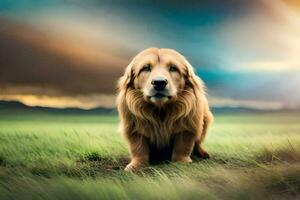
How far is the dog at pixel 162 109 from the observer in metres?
2.05

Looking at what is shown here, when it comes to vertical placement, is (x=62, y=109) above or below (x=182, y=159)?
above

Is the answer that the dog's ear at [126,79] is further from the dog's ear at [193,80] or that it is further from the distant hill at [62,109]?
the dog's ear at [193,80]

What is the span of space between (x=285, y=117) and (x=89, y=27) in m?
0.82

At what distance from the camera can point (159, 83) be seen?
1990 mm

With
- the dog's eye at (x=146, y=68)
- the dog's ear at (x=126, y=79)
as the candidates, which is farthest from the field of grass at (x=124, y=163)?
the dog's eye at (x=146, y=68)

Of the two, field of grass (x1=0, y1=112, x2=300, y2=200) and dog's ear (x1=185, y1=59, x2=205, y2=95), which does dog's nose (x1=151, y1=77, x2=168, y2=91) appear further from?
field of grass (x1=0, y1=112, x2=300, y2=200)

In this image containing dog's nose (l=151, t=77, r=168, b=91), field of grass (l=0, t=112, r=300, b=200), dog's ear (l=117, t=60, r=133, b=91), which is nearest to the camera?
field of grass (l=0, t=112, r=300, b=200)

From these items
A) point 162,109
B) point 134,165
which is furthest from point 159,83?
point 134,165

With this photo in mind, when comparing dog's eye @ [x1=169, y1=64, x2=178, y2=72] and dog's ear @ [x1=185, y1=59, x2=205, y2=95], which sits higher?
dog's eye @ [x1=169, y1=64, x2=178, y2=72]

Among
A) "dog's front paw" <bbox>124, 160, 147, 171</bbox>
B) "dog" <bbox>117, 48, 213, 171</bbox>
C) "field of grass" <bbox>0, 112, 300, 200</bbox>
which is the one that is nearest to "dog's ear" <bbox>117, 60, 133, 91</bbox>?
"dog" <bbox>117, 48, 213, 171</bbox>

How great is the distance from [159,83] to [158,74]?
4cm

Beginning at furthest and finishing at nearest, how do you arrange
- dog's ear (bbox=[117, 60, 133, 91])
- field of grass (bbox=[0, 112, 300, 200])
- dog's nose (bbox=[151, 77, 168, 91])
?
dog's ear (bbox=[117, 60, 133, 91])
dog's nose (bbox=[151, 77, 168, 91])
field of grass (bbox=[0, 112, 300, 200])

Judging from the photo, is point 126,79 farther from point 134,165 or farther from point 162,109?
point 134,165

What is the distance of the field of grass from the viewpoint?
1.87m
